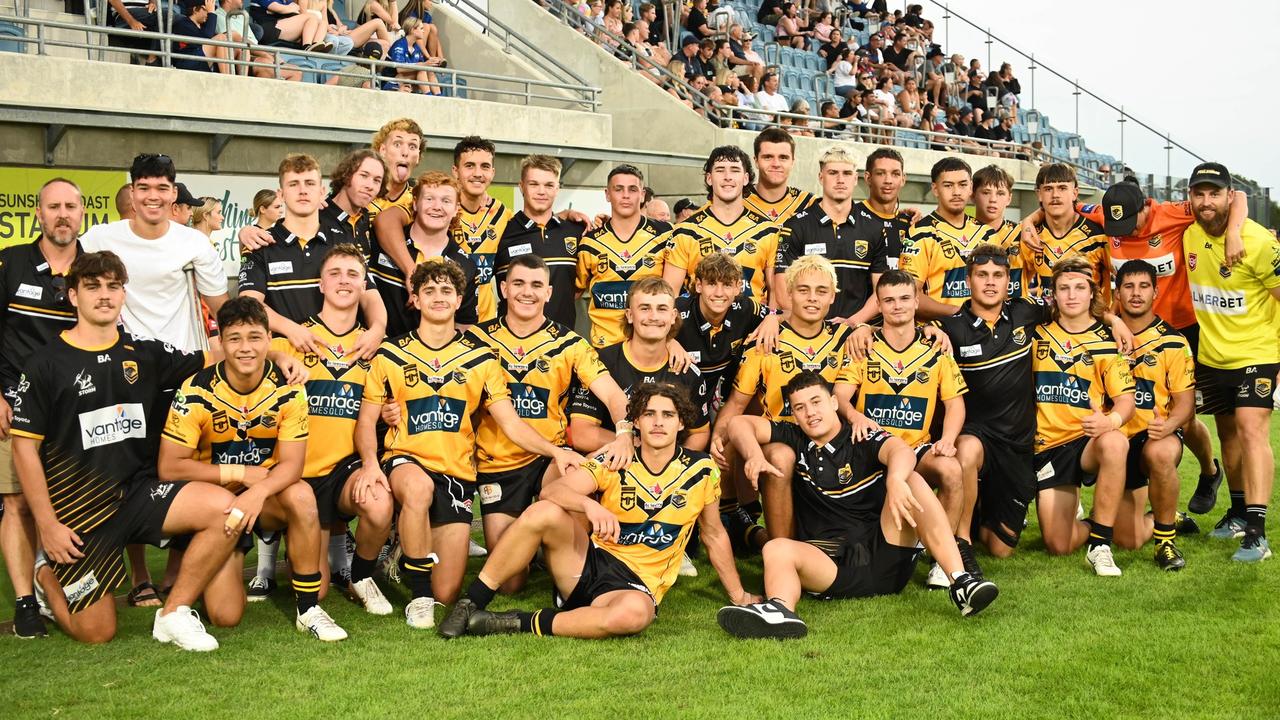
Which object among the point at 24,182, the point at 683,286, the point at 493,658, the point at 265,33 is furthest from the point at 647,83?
the point at 493,658

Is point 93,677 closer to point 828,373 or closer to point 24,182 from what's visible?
point 828,373

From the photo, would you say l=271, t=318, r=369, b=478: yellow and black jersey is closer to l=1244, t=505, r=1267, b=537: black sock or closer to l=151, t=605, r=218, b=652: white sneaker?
l=151, t=605, r=218, b=652: white sneaker

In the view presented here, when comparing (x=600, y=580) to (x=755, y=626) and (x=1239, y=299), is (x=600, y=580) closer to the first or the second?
(x=755, y=626)

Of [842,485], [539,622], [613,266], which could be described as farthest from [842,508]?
[613,266]

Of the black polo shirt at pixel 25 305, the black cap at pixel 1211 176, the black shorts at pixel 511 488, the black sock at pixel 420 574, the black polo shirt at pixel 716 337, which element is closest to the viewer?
the black sock at pixel 420 574

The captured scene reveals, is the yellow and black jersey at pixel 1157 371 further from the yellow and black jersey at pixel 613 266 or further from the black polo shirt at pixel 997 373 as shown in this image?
the yellow and black jersey at pixel 613 266

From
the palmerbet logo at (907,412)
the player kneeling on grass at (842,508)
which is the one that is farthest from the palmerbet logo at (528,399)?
the palmerbet logo at (907,412)

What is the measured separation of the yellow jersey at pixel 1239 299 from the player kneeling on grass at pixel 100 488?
5226mm

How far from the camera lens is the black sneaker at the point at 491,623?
5.29 metres

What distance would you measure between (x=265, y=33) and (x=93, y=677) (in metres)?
9.27

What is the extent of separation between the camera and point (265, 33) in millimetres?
12656

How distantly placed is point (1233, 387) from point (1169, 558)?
1.13m

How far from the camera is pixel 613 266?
6988mm

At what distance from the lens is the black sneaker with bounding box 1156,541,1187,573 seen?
629cm
